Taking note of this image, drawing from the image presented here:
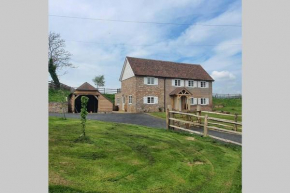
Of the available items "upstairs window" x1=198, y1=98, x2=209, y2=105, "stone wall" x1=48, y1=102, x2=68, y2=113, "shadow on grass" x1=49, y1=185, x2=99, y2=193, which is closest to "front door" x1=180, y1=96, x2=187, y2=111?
"upstairs window" x1=198, y1=98, x2=209, y2=105

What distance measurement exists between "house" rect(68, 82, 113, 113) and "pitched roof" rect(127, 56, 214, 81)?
10.6 feet

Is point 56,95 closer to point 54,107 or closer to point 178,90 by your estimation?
point 54,107

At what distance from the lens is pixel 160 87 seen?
14594 millimetres

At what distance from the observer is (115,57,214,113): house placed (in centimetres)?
1395

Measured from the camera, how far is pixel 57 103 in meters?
11.3

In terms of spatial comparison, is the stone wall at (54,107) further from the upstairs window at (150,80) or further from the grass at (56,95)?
the upstairs window at (150,80)

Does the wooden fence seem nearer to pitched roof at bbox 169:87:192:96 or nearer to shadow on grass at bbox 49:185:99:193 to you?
shadow on grass at bbox 49:185:99:193

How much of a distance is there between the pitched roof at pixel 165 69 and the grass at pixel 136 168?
10894mm

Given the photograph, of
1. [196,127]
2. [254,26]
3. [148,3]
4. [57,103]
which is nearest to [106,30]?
[148,3]

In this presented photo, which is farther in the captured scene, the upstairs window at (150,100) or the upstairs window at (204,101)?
the upstairs window at (204,101)

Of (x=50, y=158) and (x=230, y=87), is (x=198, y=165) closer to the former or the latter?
(x=230, y=87)

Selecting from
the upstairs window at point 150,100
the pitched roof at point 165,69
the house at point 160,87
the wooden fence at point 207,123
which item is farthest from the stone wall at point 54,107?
the wooden fence at point 207,123

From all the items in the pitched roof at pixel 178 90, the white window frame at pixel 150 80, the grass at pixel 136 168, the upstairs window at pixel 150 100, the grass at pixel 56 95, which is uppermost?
the white window frame at pixel 150 80

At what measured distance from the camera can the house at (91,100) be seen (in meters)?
12.5
